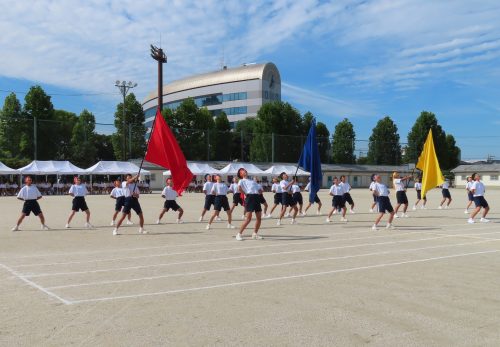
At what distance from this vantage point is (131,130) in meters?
60.6

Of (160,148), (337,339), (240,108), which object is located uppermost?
(240,108)

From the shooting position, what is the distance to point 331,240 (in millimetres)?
12469

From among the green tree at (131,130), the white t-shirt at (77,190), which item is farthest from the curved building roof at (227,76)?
the white t-shirt at (77,190)

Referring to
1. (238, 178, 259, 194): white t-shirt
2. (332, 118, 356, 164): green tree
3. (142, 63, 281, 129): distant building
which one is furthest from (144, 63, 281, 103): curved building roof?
(238, 178, 259, 194): white t-shirt

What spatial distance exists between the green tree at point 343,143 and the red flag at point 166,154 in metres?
65.0

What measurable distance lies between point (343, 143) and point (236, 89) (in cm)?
3309

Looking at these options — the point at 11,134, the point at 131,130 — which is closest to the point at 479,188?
the point at 131,130

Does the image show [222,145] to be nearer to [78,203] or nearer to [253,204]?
[78,203]

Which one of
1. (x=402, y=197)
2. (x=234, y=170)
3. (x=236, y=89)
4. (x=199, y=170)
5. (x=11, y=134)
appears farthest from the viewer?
(x=236, y=89)

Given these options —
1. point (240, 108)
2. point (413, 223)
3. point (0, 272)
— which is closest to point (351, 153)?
point (240, 108)

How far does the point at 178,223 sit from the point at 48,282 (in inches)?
386

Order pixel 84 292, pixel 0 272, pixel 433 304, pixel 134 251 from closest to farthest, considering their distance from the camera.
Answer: pixel 433 304 < pixel 84 292 < pixel 0 272 < pixel 134 251

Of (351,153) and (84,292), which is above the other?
(351,153)

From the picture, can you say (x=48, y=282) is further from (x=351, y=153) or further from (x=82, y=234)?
(x=351, y=153)
